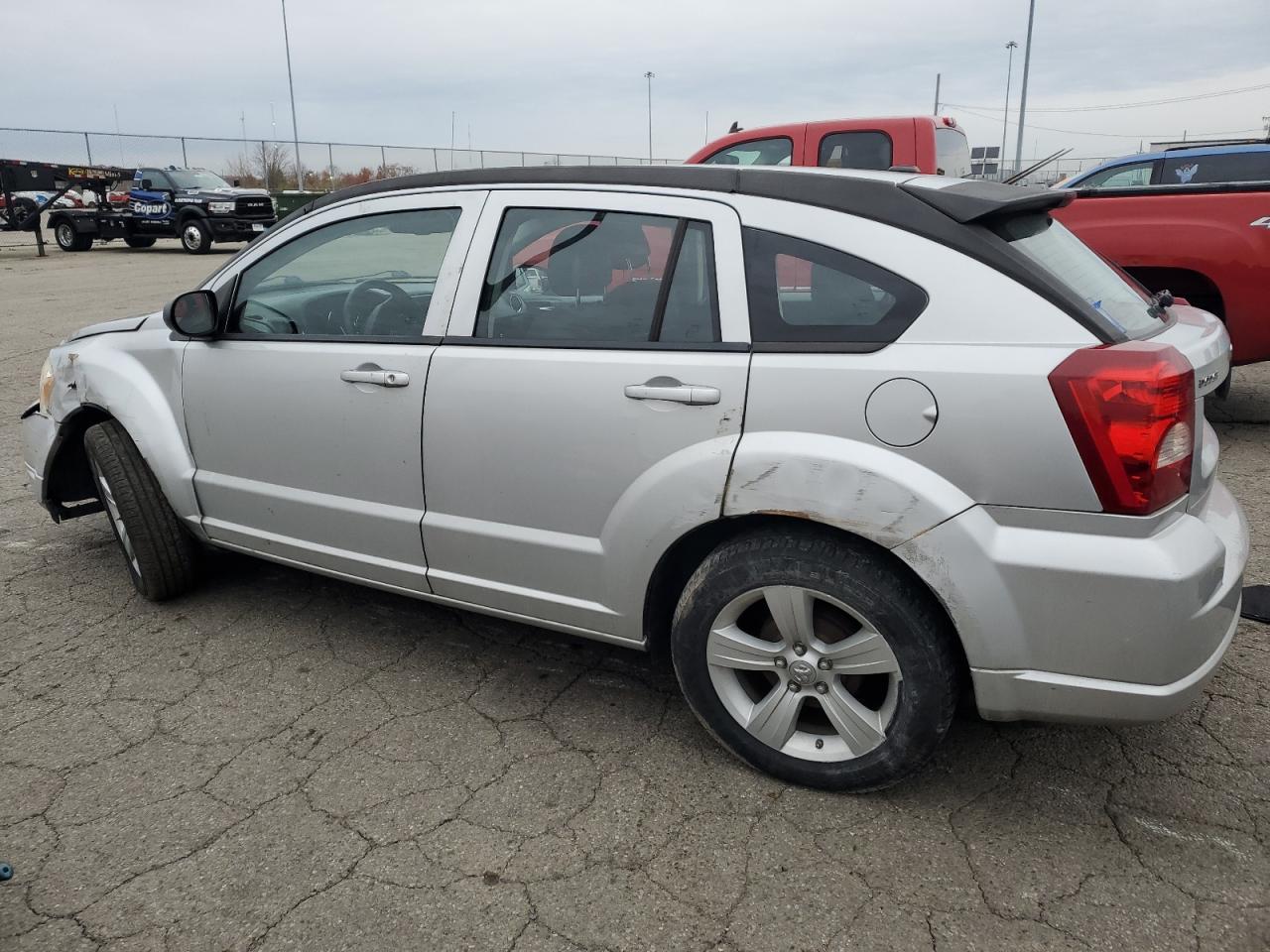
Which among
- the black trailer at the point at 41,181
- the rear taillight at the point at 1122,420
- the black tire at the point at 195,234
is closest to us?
the rear taillight at the point at 1122,420

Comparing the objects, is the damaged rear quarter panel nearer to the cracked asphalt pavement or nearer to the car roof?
the cracked asphalt pavement

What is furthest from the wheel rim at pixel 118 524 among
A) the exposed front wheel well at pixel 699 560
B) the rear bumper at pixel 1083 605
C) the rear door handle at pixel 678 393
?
the rear bumper at pixel 1083 605

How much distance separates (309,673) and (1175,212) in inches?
212

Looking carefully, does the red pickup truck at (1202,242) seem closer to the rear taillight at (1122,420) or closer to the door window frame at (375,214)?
the rear taillight at (1122,420)

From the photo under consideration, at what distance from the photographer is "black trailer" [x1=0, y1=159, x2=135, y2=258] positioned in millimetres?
21391

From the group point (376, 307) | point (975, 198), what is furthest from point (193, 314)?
point (975, 198)

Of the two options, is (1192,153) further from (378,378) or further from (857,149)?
(378,378)

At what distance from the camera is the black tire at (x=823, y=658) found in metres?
2.34

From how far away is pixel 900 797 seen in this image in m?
2.59

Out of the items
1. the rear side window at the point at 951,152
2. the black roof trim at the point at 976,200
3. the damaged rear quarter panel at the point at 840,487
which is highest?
the rear side window at the point at 951,152

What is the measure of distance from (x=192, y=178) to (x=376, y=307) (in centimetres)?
2230

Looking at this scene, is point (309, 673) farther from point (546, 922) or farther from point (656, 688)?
point (546, 922)

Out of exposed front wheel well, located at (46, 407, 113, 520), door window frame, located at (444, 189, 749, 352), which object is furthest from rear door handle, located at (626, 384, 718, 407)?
exposed front wheel well, located at (46, 407, 113, 520)

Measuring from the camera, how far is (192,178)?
73.5 ft
